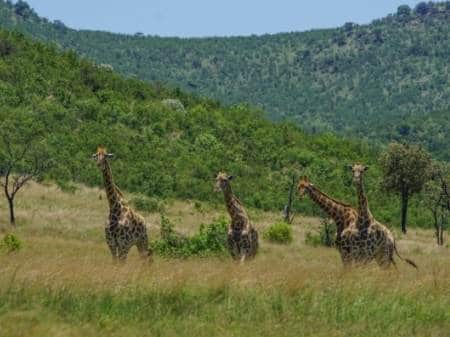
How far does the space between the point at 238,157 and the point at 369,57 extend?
423 ft

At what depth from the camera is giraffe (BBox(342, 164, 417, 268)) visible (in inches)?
644

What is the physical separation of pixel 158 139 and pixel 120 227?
50.6 meters

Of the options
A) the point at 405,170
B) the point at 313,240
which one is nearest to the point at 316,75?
the point at 405,170

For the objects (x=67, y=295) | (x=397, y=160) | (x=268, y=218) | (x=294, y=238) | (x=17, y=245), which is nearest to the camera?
(x=67, y=295)

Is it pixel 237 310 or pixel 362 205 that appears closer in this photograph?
pixel 237 310

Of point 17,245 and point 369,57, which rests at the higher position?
point 369,57

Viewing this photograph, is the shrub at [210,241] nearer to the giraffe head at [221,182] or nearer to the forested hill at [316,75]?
the giraffe head at [221,182]

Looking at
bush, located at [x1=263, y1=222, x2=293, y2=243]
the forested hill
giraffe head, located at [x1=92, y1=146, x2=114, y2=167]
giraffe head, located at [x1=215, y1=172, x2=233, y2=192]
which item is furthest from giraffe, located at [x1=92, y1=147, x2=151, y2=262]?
the forested hill

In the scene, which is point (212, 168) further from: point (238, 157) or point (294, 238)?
point (294, 238)

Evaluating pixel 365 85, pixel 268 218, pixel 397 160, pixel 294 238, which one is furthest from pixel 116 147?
pixel 365 85

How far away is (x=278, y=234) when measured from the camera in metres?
38.2

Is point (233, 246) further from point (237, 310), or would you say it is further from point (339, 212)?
point (237, 310)

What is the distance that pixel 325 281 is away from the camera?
1207cm

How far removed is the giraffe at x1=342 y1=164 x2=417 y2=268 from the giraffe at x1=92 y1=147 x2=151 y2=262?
12.8 feet
